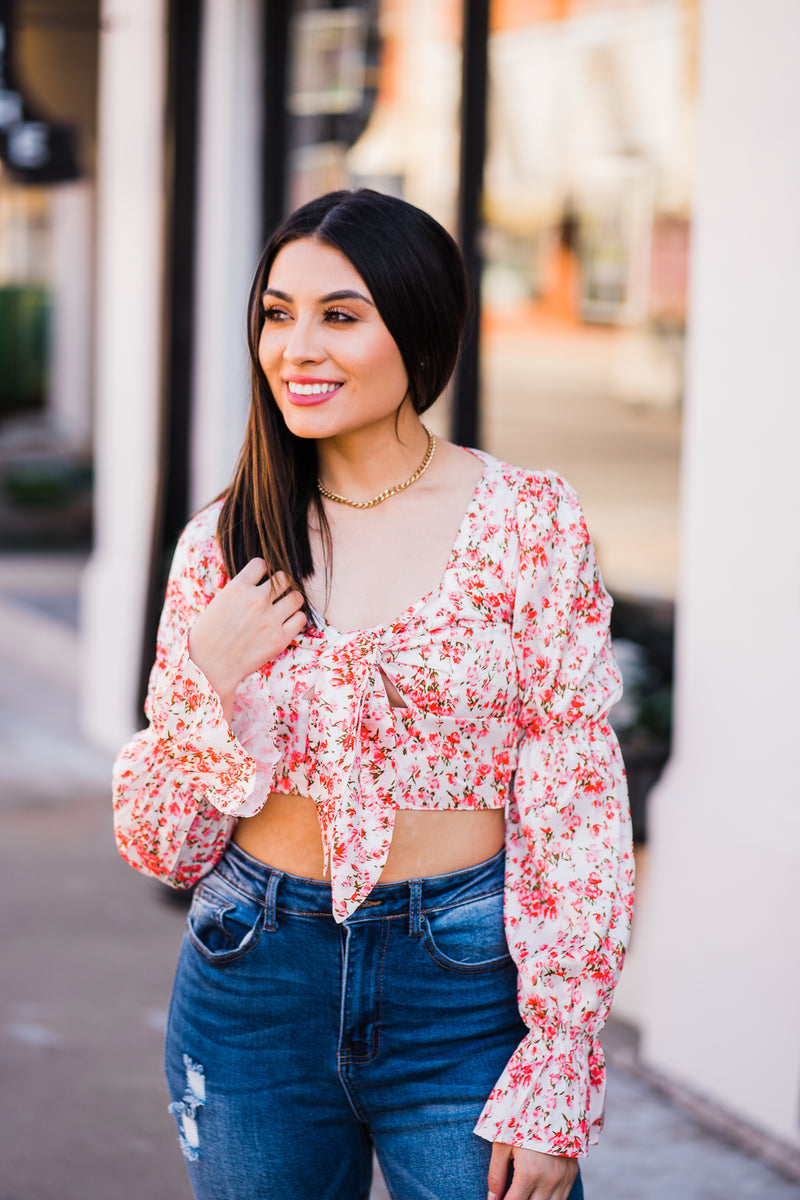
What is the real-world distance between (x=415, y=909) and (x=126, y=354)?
493 centimetres

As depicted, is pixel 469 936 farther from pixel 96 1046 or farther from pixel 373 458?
pixel 96 1046

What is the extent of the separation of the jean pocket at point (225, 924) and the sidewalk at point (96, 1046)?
151 cm

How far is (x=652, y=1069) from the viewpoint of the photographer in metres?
3.58

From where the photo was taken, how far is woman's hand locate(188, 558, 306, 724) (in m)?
1.77

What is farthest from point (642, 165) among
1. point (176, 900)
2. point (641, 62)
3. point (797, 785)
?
point (797, 785)

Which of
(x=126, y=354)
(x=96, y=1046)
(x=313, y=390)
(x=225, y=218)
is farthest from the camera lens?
(x=126, y=354)

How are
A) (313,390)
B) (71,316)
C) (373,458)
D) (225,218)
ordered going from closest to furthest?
(313,390) < (373,458) < (225,218) < (71,316)

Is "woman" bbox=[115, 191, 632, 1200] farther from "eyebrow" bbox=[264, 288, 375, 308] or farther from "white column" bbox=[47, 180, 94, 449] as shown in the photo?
"white column" bbox=[47, 180, 94, 449]

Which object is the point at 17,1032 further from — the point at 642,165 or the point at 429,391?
the point at 642,165

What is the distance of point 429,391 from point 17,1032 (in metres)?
2.61

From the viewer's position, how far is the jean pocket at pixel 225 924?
1806 mm

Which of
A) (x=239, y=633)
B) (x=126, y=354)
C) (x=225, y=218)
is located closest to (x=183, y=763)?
(x=239, y=633)

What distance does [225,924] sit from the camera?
1.83 meters

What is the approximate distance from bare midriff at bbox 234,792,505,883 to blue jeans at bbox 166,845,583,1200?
0.02m
